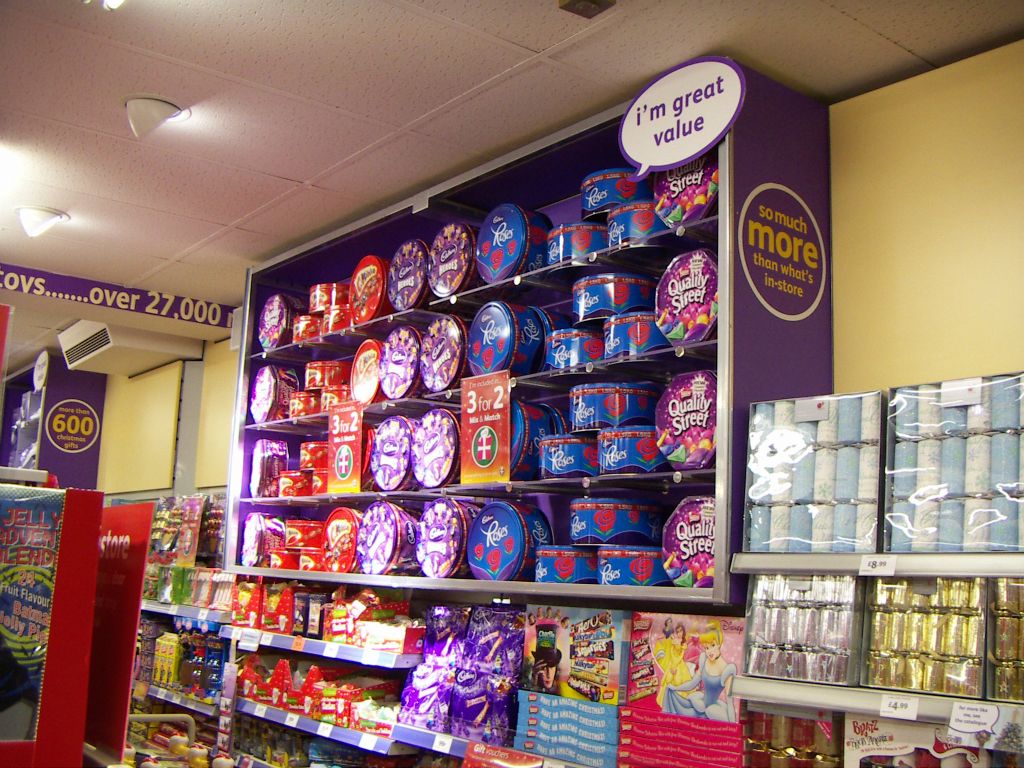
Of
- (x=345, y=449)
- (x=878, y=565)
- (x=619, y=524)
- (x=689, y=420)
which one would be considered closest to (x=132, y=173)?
(x=345, y=449)

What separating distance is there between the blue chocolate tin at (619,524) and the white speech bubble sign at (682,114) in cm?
112

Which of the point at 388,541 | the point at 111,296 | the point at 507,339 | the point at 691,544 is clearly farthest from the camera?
the point at 111,296

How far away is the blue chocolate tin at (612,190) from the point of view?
3715 millimetres

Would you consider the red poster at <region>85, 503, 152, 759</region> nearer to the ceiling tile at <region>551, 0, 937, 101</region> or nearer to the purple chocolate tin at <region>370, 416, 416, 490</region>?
the ceiling tile at <region>551, 0, 937, 101</region>

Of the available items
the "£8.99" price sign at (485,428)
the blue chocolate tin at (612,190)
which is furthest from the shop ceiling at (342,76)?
the "£8.99" price sign at (485,428)

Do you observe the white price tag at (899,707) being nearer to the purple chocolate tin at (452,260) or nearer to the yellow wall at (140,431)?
the purple chocolate tin at (452,260)

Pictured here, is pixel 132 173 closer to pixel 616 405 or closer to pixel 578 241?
pixel 578 241

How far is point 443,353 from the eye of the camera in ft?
14.9

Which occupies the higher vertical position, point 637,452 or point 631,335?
point 631,335

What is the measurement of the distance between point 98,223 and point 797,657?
4.31 metres

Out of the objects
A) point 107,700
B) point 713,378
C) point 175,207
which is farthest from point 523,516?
point 175,207

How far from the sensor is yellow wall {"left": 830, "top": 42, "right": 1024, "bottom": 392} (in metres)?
3.08

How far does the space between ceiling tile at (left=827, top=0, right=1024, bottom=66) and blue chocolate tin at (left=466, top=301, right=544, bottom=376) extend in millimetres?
1648

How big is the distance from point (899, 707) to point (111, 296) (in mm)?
5530
